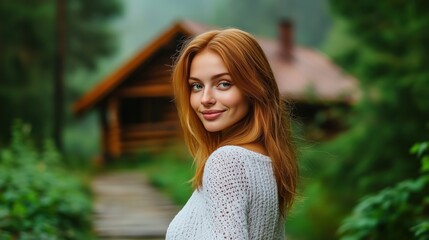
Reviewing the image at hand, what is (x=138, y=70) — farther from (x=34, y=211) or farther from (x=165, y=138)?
(x=34, y=211)

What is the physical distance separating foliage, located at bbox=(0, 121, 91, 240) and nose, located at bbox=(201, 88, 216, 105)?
118 inches

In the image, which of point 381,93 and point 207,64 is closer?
point 207,64

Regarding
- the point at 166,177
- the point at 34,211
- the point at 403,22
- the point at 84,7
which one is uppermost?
the point at 84,7

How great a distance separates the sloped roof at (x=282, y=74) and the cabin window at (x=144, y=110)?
140 centimetres

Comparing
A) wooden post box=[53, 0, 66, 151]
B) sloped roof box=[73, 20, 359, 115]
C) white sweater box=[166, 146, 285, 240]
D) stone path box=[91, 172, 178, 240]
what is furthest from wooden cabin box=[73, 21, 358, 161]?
white sweater box=[166, 146, 285, 240]

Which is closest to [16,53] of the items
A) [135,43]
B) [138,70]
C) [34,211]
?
[138,70]

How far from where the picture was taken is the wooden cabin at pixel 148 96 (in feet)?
57.5

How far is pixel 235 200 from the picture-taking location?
69.9 inches

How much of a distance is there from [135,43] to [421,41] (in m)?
71.5

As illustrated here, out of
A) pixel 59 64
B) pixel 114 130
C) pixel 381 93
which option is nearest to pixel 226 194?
pixel 381 93

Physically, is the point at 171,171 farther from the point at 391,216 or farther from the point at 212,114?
the point at 212,114

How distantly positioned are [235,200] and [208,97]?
33 centimetres

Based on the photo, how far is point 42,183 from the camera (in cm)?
705

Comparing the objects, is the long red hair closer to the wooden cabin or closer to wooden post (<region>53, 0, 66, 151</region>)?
the wooden cabin
